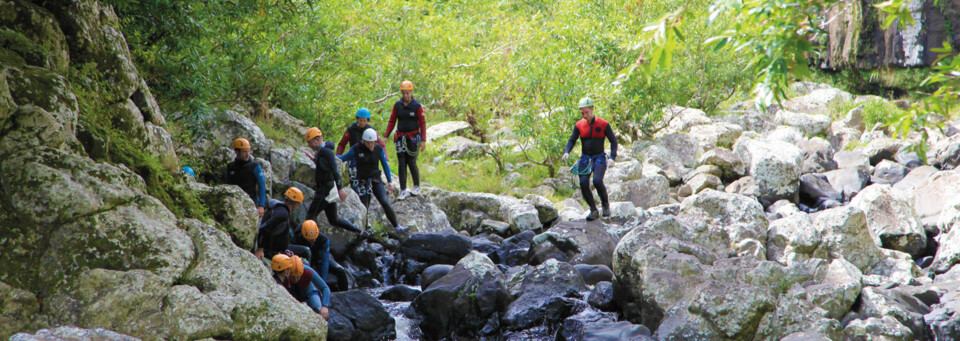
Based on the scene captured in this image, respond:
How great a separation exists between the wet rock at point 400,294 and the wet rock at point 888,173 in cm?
1153

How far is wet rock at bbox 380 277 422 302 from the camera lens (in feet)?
31.3

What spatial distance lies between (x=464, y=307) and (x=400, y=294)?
164 cm

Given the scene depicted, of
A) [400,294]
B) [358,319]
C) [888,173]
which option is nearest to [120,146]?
[358,319]

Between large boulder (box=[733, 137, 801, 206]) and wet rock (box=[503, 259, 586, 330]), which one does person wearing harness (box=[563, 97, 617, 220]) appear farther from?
large boulder (box=[733, 137, 801, 206])

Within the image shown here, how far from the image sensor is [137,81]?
289 inches

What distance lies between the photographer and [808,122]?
69.7 ft

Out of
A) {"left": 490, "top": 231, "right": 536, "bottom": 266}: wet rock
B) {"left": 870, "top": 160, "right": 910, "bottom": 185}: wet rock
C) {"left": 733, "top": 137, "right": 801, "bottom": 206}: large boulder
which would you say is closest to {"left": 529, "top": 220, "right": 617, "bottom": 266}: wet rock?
{"left": 490, "top": 231, "right": 536, "bottom": 266}: wet rock

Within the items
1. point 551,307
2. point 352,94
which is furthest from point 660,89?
point 551,307

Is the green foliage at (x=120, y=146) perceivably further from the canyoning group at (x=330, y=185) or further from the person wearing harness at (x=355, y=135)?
the person wearing harness at (x=355, y=135)

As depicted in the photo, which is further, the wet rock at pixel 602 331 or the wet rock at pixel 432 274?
the wet rock at pixel 432 274

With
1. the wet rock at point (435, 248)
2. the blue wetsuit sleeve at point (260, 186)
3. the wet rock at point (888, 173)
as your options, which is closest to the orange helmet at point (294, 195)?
the blue wetsuit sleeve at point (260, 186)

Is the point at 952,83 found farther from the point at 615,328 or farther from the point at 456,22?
the point at 456,22

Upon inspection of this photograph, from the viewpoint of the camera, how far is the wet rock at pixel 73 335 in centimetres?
452

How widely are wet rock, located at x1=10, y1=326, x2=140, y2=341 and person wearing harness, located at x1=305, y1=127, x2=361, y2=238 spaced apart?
5.21 metres
